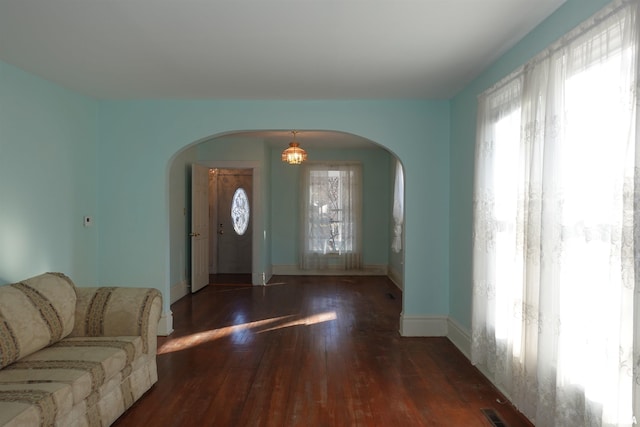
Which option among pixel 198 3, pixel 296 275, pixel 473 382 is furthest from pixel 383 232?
pixel 198 3

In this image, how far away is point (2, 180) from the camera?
337 cm

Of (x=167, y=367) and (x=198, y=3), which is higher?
(x=198, y=3)

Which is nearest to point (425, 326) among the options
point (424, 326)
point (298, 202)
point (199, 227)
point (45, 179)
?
point (424, 326)

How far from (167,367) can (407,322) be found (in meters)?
2.45

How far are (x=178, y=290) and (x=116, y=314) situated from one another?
133 inches

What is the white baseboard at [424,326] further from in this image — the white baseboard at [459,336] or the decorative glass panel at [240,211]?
the decorative glass panel at [240,211]

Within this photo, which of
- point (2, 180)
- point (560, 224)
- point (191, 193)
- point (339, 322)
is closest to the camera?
point (560, 224)

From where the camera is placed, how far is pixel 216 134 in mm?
4711

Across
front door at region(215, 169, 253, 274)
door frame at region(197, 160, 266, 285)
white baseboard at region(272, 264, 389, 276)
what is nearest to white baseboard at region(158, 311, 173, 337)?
door frame at region(197, 160, 266, 285)

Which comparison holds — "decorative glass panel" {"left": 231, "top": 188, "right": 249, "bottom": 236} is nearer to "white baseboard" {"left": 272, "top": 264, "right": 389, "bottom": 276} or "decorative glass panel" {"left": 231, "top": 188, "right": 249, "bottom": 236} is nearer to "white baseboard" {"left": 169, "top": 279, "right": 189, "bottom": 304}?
"white baseboard" {"left": 272, "top": 264, "right": 389, "bottom": 276}

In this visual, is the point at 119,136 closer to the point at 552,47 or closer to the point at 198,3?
the point at 198,3

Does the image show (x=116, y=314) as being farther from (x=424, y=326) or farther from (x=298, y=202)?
(x=298, y=202)

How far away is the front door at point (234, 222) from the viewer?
9.21 meters

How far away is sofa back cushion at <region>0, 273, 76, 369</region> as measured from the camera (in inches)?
104
